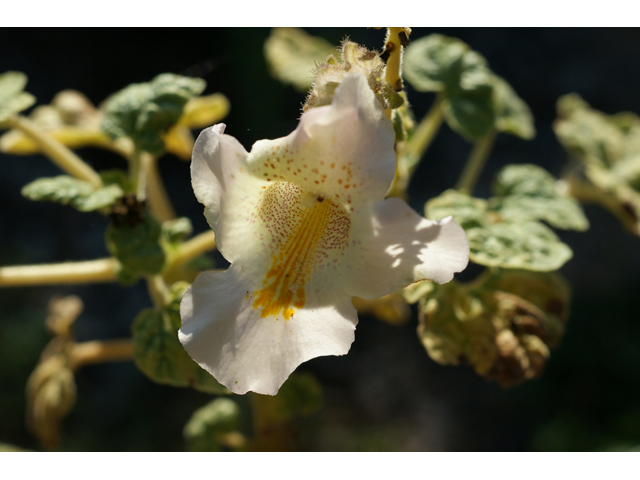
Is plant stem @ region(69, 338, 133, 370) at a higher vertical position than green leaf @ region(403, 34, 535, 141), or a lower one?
lower

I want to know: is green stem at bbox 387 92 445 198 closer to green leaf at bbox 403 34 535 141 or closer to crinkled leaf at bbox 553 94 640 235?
green leaf at bbox 403 34 535 141

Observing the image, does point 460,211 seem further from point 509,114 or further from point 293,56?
point 293,56

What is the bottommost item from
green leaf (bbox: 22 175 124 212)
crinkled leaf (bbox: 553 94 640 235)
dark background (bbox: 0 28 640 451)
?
dark background (bbox: 0 28 640 451)

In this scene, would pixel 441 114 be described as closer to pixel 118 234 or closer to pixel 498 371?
pixel 498 371

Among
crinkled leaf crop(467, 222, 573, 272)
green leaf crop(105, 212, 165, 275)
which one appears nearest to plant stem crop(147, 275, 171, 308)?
green leaf crop(105, 212, 165, 275)

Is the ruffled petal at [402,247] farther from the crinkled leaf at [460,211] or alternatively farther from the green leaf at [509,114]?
the green leaf at [509,114]

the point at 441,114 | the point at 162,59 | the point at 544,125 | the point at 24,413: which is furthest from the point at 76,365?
the point at 544,125
